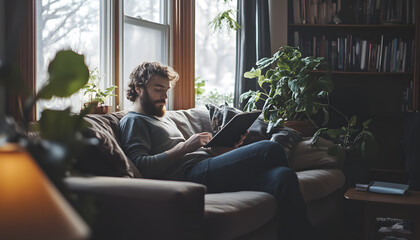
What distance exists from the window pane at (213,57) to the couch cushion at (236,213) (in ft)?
7.20

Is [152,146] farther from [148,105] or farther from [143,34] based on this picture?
[143,34]

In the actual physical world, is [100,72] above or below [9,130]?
above

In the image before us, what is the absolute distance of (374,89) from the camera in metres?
4.96

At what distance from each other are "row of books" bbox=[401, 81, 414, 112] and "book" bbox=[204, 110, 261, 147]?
7.93ft

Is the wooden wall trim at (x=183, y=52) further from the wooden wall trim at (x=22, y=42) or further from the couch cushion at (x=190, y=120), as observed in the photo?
the wooden wall trim at (x=22, y=42)

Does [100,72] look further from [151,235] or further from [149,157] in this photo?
[151,235]

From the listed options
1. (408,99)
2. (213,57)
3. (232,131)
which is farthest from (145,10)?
(408,99)

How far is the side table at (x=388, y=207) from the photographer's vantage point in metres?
2.54

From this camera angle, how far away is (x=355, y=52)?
185 inches

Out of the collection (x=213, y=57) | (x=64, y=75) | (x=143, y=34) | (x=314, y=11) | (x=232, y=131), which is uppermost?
(x=314, y=11)

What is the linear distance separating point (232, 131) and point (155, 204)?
1.05 metres

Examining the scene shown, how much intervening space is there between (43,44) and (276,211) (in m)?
1.62

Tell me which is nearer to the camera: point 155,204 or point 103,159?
point 155,204

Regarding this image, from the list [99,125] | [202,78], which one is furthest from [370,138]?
[99,125]
